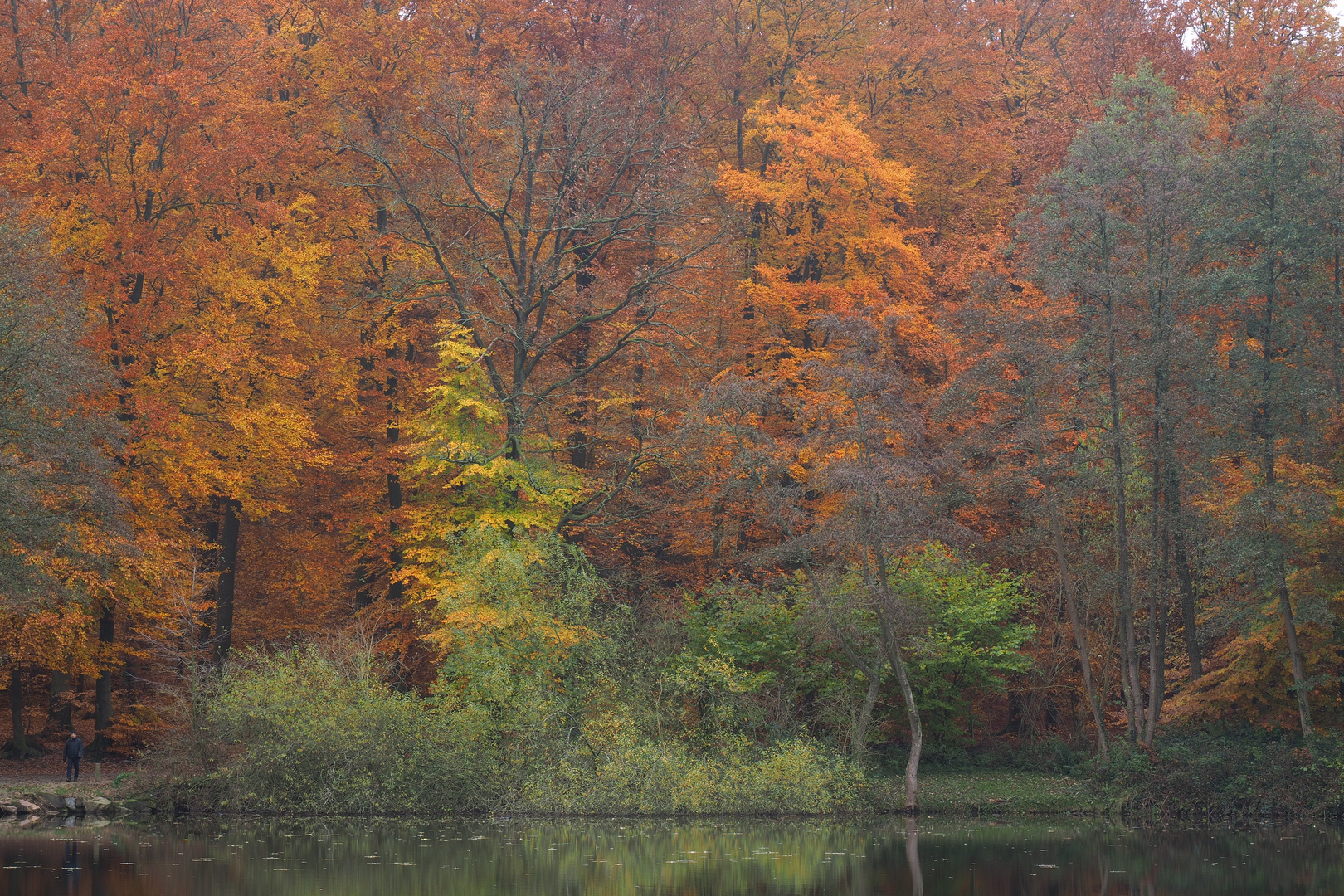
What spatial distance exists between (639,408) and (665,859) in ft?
59.1

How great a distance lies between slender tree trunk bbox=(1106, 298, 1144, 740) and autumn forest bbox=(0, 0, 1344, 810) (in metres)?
0.10

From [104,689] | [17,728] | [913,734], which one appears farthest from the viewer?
[17,728]

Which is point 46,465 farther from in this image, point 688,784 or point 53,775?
point 688,784

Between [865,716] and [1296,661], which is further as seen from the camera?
[865,716]

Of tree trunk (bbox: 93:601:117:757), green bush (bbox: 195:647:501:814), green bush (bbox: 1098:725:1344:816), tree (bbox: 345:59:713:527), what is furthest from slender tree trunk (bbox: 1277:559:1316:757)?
tree trunk (bbox: 93:601:117:757)

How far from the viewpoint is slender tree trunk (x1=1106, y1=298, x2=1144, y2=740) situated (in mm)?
26375

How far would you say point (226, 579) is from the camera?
30.5 m

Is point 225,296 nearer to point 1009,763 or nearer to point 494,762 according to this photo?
point 494,762

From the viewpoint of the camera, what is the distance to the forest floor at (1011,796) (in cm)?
2522

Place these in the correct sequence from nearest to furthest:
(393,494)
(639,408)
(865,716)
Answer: (865,716), (393,494), (639,408)

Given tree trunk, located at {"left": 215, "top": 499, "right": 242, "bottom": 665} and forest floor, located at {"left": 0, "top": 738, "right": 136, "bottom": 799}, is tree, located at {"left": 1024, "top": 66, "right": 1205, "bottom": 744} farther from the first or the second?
forest floor, located at {"left": 0, "top": 738, "right": 136, "bottom": 799}

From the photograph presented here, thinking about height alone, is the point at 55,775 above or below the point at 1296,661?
below

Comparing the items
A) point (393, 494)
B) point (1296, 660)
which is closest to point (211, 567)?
point (393, 494)

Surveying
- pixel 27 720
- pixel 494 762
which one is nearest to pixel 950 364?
pixel 494 762
